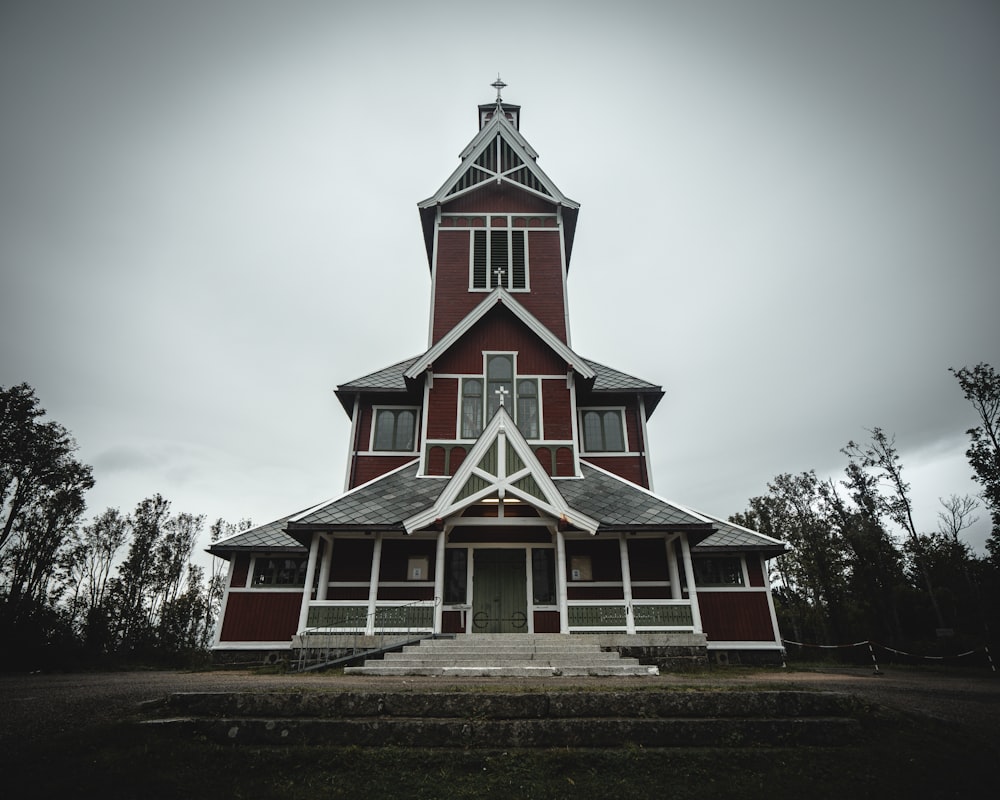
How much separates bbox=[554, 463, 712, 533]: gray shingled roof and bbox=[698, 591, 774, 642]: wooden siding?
13.4 ft

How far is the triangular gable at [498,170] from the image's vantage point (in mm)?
24922

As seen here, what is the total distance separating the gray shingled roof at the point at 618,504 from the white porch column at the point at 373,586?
5.84m

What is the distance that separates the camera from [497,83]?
3006cm

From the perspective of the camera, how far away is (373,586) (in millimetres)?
15617

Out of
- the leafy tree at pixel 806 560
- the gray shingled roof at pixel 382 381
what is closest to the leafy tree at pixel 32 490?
the gray shingled roof at pixel 382 381

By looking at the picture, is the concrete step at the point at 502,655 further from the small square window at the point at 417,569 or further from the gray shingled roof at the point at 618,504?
the small square window at the point at 417,569

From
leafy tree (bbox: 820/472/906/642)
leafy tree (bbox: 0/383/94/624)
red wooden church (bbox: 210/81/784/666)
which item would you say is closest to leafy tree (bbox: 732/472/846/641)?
leafy tree (bbox: 820/472/906/642)

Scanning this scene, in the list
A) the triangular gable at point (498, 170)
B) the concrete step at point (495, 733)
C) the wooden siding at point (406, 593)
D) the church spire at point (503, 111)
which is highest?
the church spire at point (503, 111)

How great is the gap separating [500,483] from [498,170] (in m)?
16.4

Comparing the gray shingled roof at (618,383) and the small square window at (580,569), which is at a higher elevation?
the gray shingled roof at (618,383)

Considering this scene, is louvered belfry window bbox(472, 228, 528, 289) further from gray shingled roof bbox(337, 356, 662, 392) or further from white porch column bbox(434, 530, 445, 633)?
white porch column bbox(434, 530, 445, 633)

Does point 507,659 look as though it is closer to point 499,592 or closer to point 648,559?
point 499,592

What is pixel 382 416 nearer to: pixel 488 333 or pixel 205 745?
pixel 488 333

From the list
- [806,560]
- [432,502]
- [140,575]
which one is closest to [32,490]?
[140,575]
